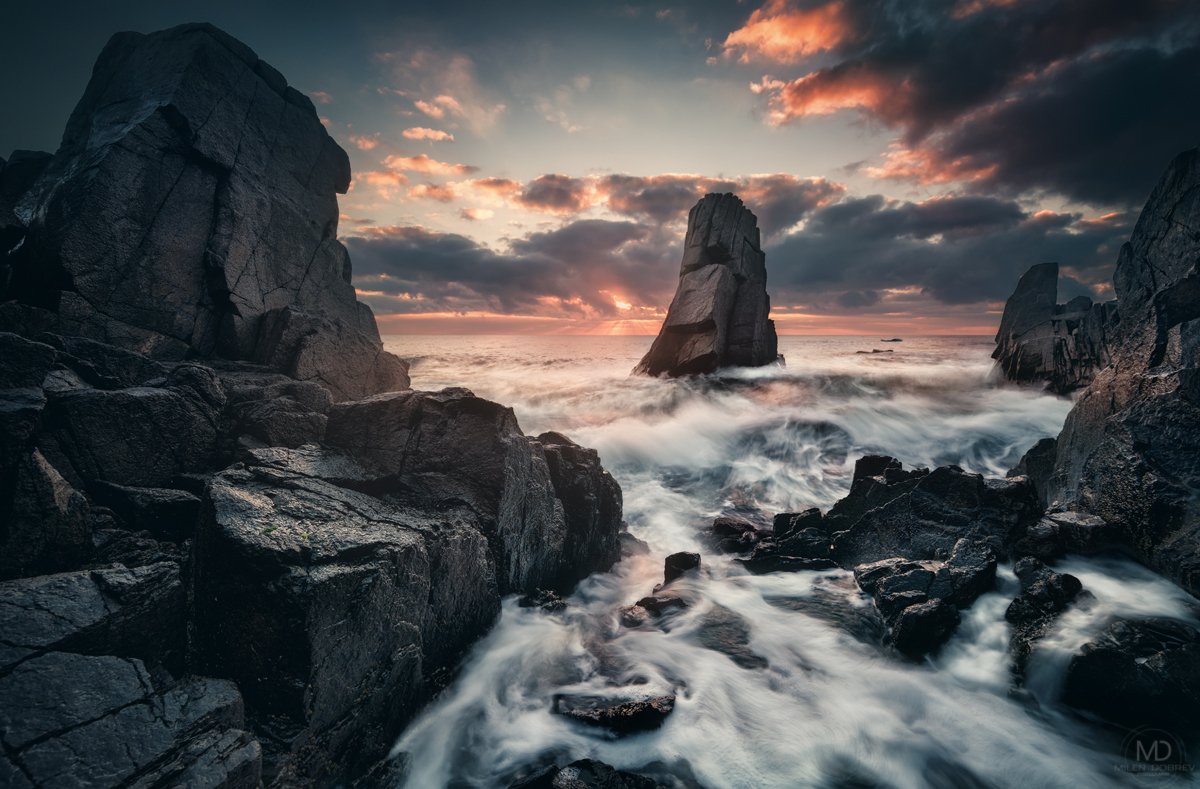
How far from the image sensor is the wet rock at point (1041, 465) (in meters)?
11.3

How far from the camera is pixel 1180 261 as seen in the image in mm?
9773

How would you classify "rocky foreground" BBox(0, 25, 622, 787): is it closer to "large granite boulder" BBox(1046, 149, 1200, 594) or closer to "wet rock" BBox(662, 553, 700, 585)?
"wet rock" BBox(662, 553, 700, 585)

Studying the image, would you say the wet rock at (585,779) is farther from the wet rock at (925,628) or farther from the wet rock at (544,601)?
the wet rock at (925,628)

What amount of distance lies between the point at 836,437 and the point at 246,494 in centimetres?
2123

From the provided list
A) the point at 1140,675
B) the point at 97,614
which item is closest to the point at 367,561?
the point at 97,614

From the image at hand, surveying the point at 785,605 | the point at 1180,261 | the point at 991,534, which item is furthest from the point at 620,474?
the point at 1180,261

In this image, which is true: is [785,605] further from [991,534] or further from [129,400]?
[129,400]

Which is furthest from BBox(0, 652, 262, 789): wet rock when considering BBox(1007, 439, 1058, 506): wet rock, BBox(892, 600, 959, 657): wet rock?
BBox(1007, 439, 1058, 506): wet rock

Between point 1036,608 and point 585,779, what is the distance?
680 cm

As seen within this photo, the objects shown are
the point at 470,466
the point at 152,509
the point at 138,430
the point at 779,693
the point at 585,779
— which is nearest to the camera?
the point at 585,779

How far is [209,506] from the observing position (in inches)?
206

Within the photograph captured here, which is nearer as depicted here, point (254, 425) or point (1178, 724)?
point (1178, 724)

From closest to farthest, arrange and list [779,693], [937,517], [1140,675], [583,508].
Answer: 1. [1140,675]
2. [779,693]
3. [937,517]
4. [583,508]

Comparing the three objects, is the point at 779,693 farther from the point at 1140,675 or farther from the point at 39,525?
the point at 39,525
